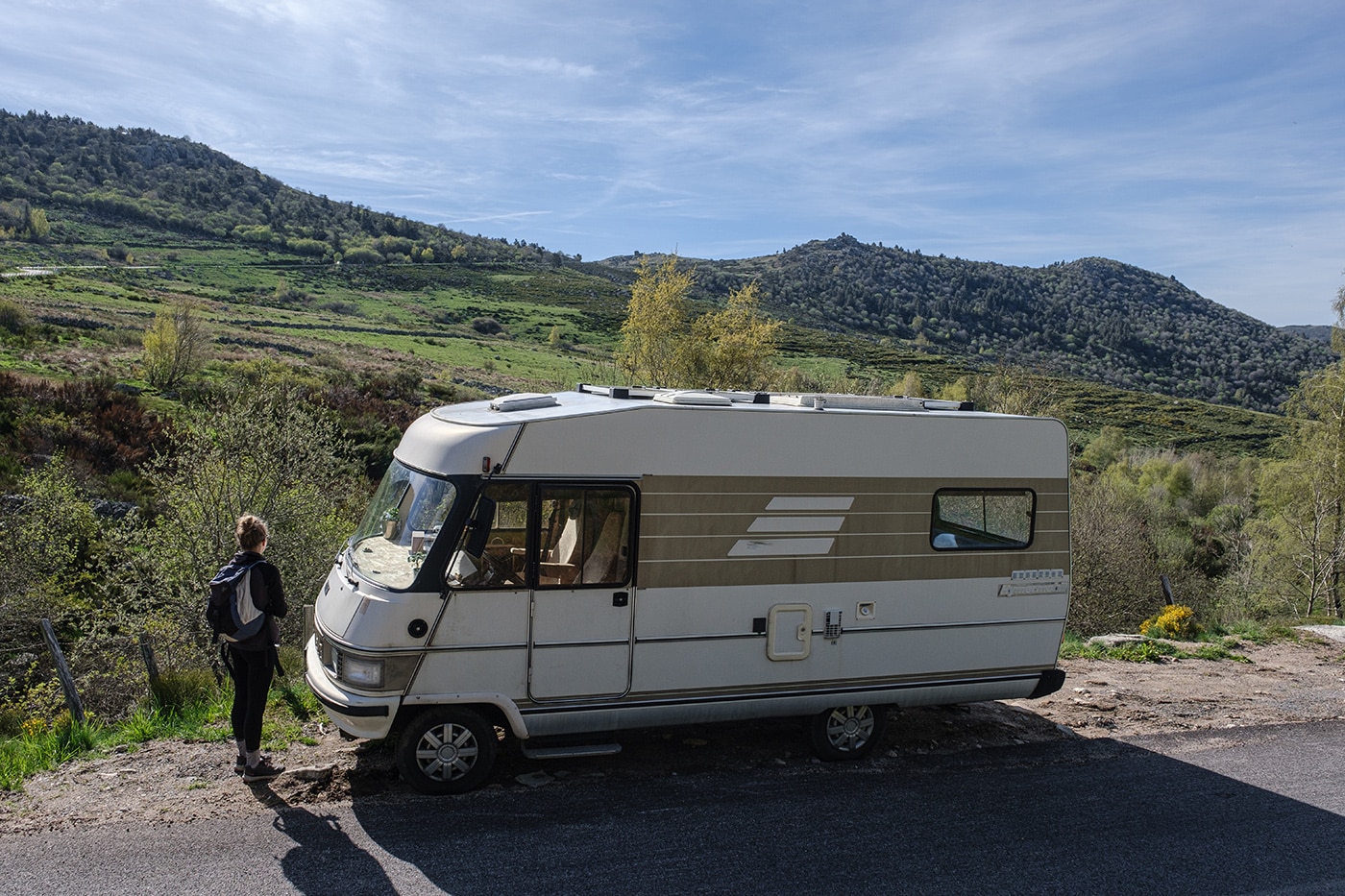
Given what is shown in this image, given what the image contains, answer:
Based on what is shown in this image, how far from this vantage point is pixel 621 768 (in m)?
6.89

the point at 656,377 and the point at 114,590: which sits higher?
the point at 656,377

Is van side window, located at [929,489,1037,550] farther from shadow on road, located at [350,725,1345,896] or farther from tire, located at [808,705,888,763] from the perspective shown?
shadow on road, located at [350,725,1345,896]

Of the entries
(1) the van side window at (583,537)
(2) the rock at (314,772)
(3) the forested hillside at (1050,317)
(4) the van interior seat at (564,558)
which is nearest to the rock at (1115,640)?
(1) the van side window at (583,537)

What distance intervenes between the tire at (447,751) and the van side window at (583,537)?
1.14 metres

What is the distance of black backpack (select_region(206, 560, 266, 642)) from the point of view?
20.0 ft

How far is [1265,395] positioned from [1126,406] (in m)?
36.6

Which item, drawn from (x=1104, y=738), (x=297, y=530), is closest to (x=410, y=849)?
(x=1104, y=738)

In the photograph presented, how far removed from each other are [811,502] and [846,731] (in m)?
2.07

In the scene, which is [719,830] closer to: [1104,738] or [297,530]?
[1104,738]

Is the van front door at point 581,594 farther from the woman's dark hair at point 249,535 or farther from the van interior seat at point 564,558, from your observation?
the woman's dark hair at point 249,535

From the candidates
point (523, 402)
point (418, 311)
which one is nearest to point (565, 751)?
point (523, 402)

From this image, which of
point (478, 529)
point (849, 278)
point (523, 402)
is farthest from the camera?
point (849, 278)

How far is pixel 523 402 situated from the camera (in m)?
6.93

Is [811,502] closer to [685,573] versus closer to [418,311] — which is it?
[685,573]
